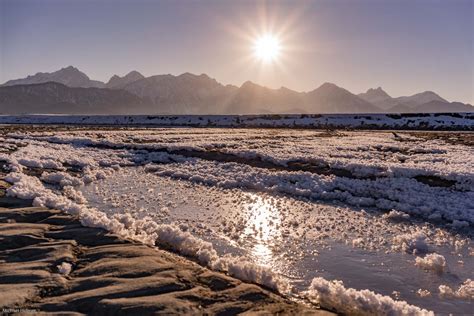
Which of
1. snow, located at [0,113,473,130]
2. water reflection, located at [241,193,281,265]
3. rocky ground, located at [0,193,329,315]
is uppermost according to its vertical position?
snow, located at [0,113,473,130]

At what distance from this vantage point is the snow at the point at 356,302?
5.70 meters

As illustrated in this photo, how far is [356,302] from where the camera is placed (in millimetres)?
5961

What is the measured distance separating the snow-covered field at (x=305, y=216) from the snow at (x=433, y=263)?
0.02m

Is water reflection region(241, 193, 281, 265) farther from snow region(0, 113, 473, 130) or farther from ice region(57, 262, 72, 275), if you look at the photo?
snow region(0, 113, 473, 130)

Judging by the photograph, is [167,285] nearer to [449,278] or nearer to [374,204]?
[449,278]

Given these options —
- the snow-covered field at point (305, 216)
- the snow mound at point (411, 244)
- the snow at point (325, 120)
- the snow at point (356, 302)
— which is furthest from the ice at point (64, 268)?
the snow at point (325, 120)

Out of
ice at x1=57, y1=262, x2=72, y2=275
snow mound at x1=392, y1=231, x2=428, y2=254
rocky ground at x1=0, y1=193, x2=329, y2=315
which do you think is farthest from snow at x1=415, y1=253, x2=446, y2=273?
ice at x1=57, y1=262, x2=72, y2=275

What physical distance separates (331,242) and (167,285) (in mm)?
4930

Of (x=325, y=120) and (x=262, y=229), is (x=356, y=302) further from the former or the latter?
(x=325, y=120)

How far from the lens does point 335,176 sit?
704 inches

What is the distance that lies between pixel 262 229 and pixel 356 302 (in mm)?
4684

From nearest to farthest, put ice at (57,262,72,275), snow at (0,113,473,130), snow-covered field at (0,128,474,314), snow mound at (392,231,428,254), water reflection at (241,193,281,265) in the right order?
ice at (57,262,72,275)
snow-covered field at (0,128,474,314)
water reflection at (241,193,281,265)
snow mound at (392,231,428,254)
snow at (0,113,473,130)

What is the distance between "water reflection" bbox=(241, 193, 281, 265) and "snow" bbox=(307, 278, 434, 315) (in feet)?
5.88

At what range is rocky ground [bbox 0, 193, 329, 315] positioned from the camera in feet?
17.7
